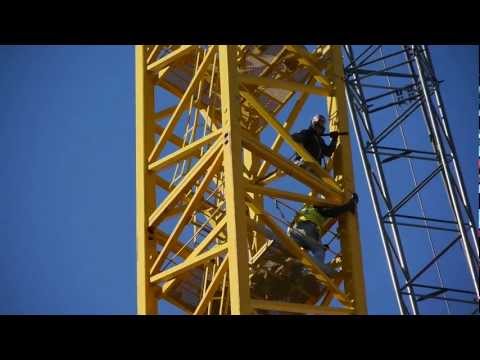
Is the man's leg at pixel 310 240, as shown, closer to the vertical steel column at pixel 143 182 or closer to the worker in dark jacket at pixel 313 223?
the worker in dark jacket at pixel 313 223

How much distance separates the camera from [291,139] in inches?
965

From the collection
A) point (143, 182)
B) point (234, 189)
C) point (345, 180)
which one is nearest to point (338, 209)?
point (345, 180)

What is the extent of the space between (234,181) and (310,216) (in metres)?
2.86

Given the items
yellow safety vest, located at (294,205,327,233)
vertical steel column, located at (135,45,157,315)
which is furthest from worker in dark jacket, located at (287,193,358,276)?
vertical steel column, located at (135,45,157,315)

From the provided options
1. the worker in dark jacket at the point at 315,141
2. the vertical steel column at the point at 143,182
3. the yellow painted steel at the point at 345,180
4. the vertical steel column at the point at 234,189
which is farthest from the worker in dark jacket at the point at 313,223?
the vertical steel column at the point at 143,182

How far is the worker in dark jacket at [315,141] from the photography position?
2527 centimetres

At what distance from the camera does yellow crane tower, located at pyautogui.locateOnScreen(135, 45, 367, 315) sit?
22531 millimetres

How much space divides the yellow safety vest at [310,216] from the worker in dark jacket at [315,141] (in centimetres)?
106

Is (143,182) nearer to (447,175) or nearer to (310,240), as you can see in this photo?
(310,240)
